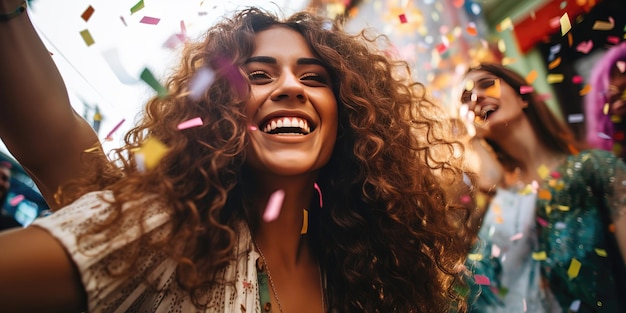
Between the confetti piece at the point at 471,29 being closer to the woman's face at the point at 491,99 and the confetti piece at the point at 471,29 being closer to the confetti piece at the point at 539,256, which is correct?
the woman's face at the point at 491,99

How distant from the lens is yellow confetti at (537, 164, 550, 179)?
2.94 metres

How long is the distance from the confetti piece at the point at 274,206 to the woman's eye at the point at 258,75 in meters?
0.44

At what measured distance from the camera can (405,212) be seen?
183 cm

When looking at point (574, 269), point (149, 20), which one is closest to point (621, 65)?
point (574, 269)

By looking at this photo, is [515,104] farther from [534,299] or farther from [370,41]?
[370,41]

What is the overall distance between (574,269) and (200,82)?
2.30 m

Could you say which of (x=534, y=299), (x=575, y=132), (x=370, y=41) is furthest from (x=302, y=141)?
(x=575, y=132)

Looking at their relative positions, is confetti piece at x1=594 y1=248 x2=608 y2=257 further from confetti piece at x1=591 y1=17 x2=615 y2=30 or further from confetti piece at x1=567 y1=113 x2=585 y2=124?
confetti piece at x1=591 y1=17 x2=615 y2=30

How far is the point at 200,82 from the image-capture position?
1.75 metres

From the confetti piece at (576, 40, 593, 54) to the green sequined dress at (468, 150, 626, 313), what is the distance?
7.85ft

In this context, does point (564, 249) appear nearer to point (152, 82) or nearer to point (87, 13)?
point (152, 82)

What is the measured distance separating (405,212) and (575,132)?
3.36 meters

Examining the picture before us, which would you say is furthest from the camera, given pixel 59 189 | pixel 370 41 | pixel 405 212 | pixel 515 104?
pixel 515 104

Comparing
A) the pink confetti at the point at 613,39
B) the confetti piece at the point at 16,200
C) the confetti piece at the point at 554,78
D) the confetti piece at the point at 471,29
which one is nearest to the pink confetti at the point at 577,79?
the confetti piece at the point at 554,78
